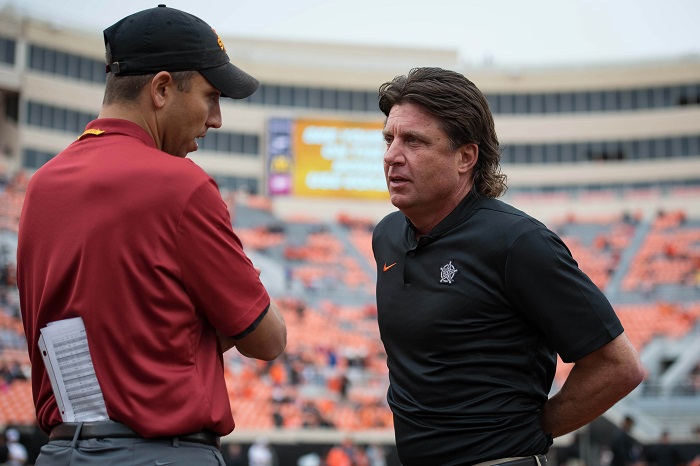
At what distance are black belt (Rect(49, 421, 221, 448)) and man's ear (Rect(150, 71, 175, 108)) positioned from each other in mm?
901

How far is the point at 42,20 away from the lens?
40.0 m

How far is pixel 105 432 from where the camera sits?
231cm

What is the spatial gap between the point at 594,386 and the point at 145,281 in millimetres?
1487

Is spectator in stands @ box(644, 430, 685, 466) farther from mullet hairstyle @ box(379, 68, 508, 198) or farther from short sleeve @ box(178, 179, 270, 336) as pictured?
short sleeve @ box(178, 179, 270, 336)

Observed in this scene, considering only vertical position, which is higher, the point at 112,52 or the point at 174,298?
the point at 112,52

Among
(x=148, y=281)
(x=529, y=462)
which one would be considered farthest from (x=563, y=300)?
(x=148, y=281)

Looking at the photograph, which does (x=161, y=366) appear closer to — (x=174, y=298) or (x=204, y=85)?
(x=174, y=298)

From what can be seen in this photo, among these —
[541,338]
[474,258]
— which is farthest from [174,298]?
[541,338]

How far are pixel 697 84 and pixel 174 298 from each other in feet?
149

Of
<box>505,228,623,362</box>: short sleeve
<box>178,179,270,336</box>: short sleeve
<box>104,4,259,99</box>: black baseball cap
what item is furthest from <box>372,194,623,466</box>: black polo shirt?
<box>104,4,259,99</box>: black baseball cap

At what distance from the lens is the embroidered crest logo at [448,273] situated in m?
2.89

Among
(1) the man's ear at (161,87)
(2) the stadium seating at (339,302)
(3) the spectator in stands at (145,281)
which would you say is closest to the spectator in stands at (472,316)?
(3) the spectator in stands at (145,281)

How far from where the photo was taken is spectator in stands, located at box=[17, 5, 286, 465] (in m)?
2.30

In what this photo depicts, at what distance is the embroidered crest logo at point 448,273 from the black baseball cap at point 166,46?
0.90 metres
